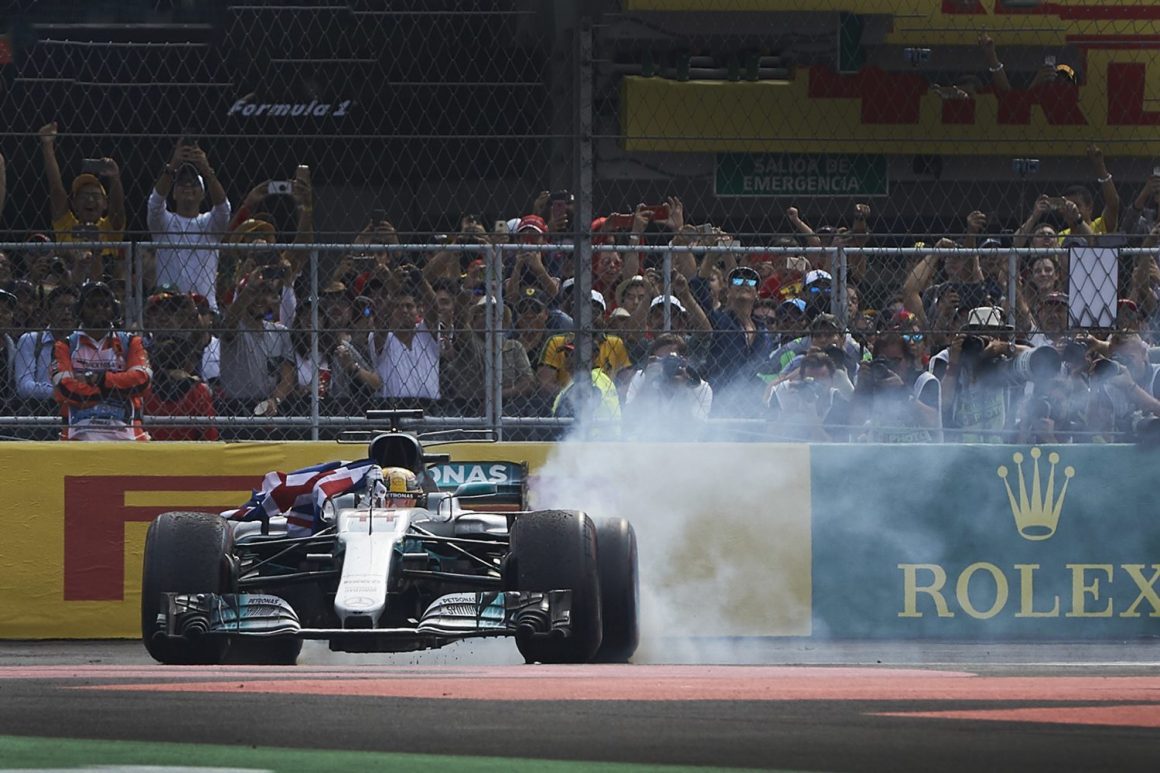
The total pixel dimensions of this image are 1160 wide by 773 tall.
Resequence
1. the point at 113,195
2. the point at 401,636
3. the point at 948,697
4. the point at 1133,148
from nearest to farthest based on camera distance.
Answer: the point at 948,697 → the point at 401,636 → the point at 113,195 → the point at 1133,148

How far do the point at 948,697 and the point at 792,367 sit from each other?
176 inches

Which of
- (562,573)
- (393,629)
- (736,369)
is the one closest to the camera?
(393,629)

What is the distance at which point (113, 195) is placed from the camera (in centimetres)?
1055

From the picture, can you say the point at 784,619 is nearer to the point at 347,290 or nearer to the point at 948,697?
the point at 347,290

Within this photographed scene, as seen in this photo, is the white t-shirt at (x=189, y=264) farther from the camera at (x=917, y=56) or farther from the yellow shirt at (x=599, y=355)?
the camera at (x=917, y=56)

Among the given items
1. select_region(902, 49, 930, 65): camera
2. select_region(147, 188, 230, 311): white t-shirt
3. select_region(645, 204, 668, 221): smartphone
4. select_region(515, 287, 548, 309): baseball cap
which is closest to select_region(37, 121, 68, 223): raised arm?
select_region(147, 188, 230, 311): white t-shirt

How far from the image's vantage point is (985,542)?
9.74 meters

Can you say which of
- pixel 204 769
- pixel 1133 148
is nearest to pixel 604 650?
pixel 204 769

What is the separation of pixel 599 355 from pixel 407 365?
95 cm

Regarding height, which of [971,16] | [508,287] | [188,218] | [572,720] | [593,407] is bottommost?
[572,720]

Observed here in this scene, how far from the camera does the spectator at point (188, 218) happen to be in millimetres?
9586

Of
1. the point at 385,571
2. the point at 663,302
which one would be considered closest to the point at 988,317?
the point at 663,302

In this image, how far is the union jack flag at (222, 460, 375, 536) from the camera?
8.09 m

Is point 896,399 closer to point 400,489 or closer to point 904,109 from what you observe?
point 400,489
